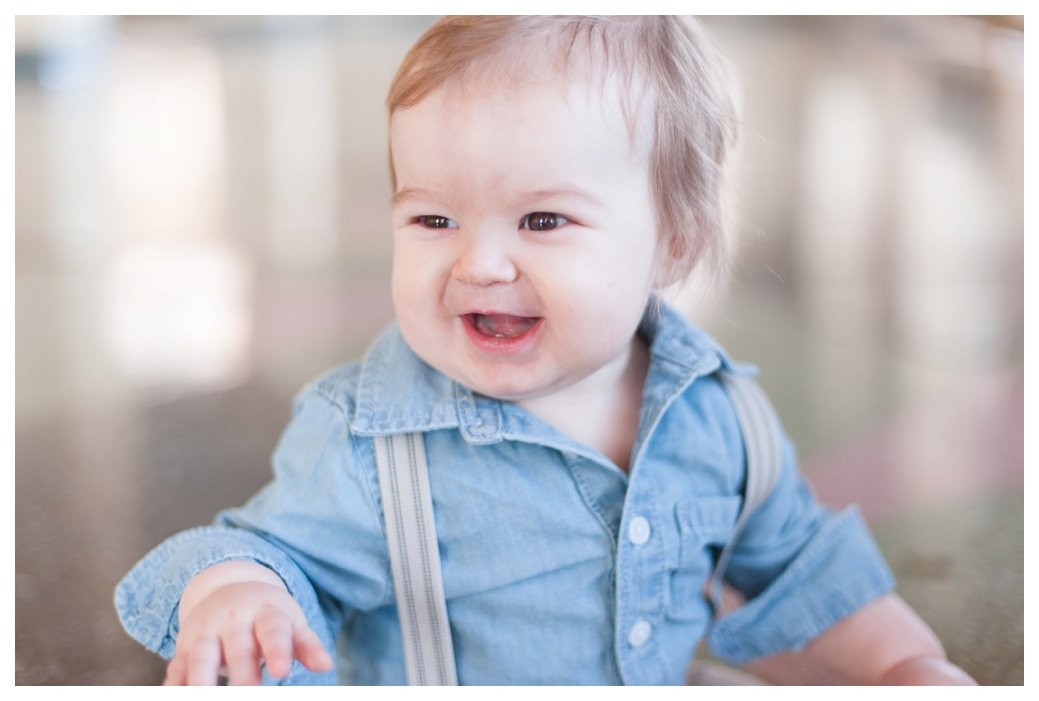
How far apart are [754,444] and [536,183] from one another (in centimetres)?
28

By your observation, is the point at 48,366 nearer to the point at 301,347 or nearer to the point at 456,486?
the point at 301,347

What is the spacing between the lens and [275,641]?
55 centimetres

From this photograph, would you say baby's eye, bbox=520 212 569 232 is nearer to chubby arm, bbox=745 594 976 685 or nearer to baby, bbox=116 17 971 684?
baby, bbox=116 17 971 684

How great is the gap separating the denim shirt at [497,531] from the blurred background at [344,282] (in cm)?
18

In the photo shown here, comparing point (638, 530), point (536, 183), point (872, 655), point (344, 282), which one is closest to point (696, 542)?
point (638, 530)

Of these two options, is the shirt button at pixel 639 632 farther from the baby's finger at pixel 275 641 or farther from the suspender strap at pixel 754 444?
the baby's finger at pixel 275 641

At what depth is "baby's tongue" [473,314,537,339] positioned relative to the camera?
68cm

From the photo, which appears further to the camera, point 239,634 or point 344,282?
point 344,282

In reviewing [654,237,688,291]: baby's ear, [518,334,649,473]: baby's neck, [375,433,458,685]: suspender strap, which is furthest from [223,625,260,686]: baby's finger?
[654,237,688,291]: baby's ear

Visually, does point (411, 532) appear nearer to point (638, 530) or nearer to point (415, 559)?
point (415, 559)

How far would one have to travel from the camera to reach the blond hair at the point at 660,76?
635 millimetres

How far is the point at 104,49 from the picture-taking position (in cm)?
324

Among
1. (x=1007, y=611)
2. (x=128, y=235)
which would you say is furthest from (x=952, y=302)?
(x=128, y=235)

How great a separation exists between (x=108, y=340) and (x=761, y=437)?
41.3 inches
